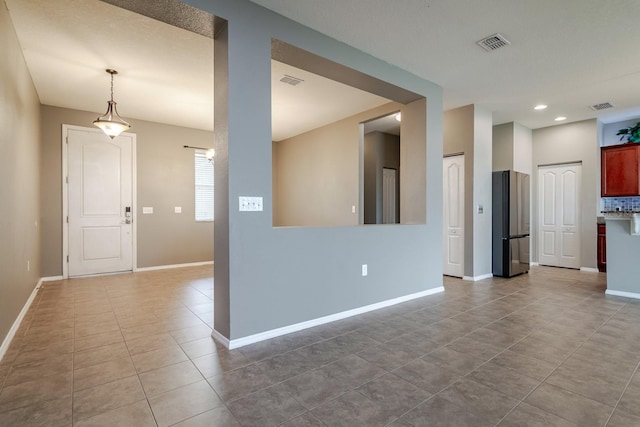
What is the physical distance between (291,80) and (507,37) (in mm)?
2501

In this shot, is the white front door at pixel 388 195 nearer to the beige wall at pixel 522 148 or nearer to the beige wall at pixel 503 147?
the beige wall at pixel 503 147

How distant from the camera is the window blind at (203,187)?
22.1 ft

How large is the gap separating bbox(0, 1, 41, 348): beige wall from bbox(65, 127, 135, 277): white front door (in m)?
0.93

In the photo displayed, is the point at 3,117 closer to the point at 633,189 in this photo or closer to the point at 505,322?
the point at 505,322

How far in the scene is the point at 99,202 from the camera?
221 inches

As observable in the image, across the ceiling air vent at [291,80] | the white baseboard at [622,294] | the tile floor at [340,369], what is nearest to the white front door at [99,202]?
the tile floor at [340,369]

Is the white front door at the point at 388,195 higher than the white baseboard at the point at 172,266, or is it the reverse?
the white front door at the point at 388,195

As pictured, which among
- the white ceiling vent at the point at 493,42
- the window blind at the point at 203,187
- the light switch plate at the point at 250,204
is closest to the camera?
the light switch plate at the point at 250,204

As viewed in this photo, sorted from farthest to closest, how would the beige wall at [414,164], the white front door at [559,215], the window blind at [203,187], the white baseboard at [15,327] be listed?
the window blind at [203,187] < the white front door at [559,215] < the beige wall at [414,164] < the white baseboard at [15,327]

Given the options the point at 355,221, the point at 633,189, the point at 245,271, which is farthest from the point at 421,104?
the point at 633,189

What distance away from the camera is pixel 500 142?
6.41 metres

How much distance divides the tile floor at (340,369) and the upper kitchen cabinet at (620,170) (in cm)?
329

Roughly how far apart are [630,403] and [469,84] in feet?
12.5

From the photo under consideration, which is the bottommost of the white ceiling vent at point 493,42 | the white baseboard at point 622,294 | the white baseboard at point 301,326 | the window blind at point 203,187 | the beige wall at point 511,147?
the white baseboard at point 622,294
